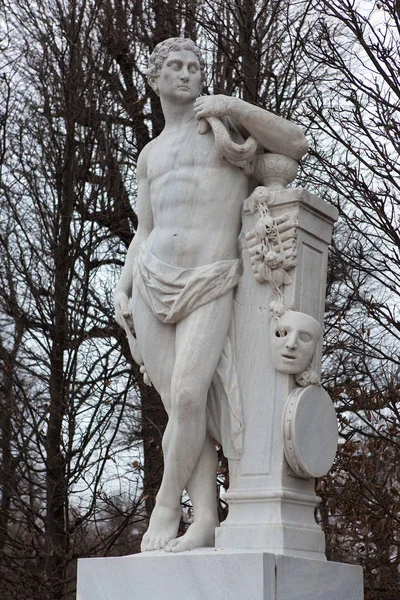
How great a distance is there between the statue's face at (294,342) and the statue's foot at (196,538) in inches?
34.5

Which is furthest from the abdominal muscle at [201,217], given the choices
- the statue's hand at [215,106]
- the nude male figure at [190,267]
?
the statue's hand at [215,106]

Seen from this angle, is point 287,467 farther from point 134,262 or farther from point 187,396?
point 134,262

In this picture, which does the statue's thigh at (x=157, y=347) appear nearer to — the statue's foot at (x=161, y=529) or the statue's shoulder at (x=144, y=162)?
the statue's foot at (x=161, y=529)

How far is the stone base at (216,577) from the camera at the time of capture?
536cm

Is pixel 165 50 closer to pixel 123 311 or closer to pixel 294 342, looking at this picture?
pixel 123 311

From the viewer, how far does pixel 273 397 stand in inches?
228

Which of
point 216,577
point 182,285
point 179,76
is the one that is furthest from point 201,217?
point 216,577

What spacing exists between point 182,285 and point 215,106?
0.94 m

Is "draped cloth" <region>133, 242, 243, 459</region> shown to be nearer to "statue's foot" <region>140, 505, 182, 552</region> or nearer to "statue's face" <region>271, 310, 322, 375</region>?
"statue's face" <region>271, 310, 322, 375</region>

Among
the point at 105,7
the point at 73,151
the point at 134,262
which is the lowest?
the point at 134,262

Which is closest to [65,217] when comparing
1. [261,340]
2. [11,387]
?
[11,387]

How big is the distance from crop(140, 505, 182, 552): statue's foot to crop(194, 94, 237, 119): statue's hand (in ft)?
6.64

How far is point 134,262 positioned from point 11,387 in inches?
216

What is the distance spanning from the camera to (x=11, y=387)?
1162 centimetres
